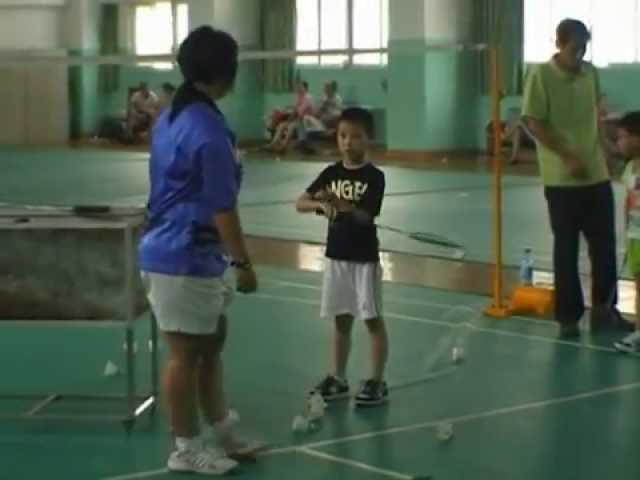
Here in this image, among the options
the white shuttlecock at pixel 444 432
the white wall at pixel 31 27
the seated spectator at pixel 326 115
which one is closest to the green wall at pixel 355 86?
the seated spectator at pixel 326 115

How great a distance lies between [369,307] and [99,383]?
1686 millimetres

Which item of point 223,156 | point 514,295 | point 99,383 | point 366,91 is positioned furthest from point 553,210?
point 366,91

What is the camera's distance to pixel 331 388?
7.62 meters

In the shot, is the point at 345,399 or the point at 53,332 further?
the point at 53,332

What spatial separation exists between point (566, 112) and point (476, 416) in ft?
9.08

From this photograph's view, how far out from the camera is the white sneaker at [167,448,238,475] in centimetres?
621

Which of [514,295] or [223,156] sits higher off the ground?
[223,156]

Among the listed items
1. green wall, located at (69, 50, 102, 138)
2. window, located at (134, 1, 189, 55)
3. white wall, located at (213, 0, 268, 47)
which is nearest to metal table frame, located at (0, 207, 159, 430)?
white wall, located at (213, 0, 268, 47)

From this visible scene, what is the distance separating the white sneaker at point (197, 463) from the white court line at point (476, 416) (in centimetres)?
41

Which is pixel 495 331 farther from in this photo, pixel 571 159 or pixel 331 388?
pixel 331 388

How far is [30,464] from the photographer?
648 centimetres

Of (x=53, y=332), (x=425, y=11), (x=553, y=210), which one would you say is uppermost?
(x=425, y=11)

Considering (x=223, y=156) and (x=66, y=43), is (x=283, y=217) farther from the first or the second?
(x=66, y=43)

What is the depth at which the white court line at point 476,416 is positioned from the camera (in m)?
6.77
